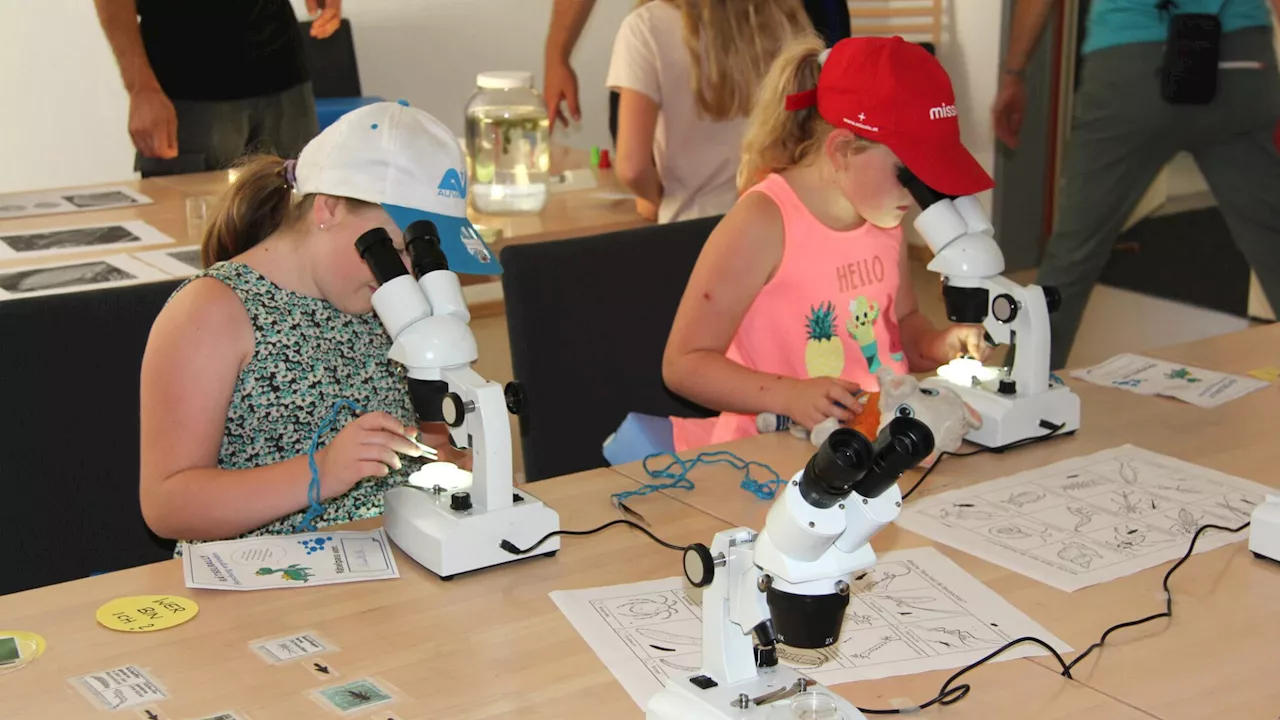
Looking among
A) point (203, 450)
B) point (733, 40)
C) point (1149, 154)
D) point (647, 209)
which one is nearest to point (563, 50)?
point (647, 209)

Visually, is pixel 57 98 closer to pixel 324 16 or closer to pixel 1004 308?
pixel 324 16

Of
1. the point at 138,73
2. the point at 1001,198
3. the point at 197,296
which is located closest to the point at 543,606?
the point at 197,296

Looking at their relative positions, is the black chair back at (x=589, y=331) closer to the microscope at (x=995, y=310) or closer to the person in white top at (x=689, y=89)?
the microscope at (x=995, y=310)

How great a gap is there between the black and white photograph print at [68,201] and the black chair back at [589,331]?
1.45m

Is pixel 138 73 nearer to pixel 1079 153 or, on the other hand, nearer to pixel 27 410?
pixel 27 410

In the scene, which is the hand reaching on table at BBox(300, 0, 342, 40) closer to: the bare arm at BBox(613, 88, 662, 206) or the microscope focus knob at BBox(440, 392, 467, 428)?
the bare arm at BBox(613, 88, 662, 206)

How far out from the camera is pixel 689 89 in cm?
293

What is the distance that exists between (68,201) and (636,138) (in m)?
1.36

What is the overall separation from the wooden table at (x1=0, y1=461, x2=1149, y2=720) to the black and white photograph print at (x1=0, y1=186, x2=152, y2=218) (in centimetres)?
191

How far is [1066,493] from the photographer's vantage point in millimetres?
1648

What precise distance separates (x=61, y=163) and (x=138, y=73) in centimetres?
120

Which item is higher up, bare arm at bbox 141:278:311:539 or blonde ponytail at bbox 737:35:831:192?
blonde ponytail at bbox 737:35:831:192

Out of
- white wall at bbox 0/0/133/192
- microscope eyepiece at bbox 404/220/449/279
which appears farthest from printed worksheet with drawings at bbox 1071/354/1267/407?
white wall at bbox 0/0/133/192

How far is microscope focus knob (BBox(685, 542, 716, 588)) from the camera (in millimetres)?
1016
